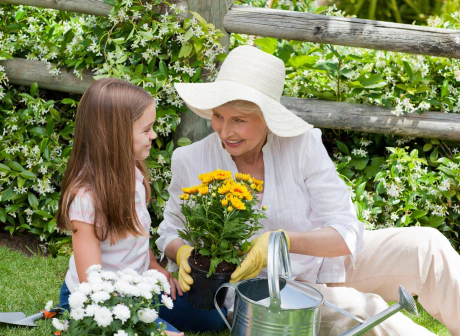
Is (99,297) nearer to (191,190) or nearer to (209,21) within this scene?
(191,190)

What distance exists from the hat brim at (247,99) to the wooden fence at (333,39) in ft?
3.17

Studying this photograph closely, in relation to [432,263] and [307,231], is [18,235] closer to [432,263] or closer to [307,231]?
[307,231]

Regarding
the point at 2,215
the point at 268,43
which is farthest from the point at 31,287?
the point at 268,43

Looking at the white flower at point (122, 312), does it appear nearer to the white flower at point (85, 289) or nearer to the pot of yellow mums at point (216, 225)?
the white flower at point (85, 289)

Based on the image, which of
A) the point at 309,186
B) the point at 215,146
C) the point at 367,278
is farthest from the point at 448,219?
the point at 215,146

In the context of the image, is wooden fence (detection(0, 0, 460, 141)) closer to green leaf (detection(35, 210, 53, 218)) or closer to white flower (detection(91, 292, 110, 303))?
green leaf (detection(35, 210, 53, 218))

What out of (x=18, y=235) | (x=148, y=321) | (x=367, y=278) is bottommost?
(x=18, y=235)

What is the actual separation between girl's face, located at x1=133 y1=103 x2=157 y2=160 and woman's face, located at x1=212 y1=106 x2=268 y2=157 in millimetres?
237

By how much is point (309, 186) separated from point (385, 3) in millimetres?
5483

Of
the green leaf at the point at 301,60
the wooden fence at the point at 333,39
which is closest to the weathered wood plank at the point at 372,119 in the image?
the wooden fence at the point at 333,39

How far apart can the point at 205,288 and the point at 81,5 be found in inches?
76.3

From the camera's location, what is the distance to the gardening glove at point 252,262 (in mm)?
1951

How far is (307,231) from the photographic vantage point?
225cm

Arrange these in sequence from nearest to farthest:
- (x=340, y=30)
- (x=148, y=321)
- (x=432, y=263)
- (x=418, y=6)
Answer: (x=148, y=321)
(x=432, y=263)
(x=340, y=30)
(x=418, y=6)
